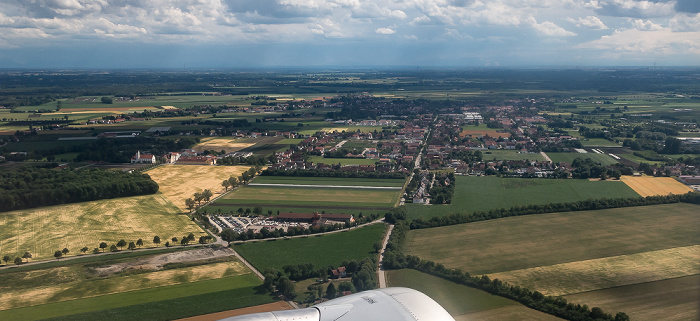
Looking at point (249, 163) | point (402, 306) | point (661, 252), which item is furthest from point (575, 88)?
point (402, 306)

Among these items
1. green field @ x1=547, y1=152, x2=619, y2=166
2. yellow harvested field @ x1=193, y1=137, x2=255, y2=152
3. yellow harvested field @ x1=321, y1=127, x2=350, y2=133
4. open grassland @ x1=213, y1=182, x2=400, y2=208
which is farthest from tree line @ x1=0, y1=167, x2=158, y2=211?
green field @ x1=547, y1=152, x2=619, y2=166

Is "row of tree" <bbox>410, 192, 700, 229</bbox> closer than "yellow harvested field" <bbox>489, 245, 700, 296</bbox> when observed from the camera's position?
No

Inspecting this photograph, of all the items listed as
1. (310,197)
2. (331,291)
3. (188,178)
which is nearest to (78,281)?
(331,291)

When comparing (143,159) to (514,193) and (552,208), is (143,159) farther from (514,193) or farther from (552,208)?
(552,208)

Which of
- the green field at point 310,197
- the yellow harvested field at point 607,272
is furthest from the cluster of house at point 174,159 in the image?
the yellow harvested field at point 607,272

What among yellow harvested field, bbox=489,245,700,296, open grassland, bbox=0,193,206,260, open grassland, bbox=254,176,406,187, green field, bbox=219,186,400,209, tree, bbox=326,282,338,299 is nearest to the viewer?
tree, bbox=326,282,338,299

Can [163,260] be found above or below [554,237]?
below

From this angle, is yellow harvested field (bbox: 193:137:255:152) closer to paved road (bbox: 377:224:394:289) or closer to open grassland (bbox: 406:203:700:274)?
paved road (bbox: 377:224:394:289)
